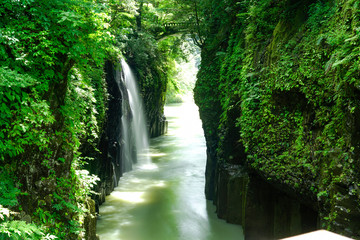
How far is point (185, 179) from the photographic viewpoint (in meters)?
16.6

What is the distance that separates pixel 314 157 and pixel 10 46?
627cm

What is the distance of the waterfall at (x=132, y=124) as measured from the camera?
702 inches

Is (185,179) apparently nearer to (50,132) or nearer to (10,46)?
(50,132)

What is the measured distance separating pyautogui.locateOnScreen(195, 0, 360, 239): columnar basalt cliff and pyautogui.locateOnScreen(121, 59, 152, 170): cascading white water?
28.2ft

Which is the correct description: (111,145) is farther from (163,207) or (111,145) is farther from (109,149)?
(163,207)

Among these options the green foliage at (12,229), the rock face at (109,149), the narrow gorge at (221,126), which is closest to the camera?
the green foliage at (12,229)

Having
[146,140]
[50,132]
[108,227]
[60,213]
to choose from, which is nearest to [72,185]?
[60,213]

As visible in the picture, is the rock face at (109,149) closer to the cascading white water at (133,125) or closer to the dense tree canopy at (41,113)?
the cascading white water at (133,125)

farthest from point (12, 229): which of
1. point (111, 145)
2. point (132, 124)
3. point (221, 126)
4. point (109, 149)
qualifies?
point (132, 124)

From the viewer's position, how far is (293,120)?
6.87m

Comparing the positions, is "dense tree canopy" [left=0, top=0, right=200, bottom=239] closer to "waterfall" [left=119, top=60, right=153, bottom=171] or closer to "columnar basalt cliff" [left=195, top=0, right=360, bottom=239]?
"columnar basalt cliff" [left=195, top=0, right=360, bottom=239]

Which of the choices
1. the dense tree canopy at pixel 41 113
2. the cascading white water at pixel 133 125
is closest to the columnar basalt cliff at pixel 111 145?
the cascading white water at pixel 133 125

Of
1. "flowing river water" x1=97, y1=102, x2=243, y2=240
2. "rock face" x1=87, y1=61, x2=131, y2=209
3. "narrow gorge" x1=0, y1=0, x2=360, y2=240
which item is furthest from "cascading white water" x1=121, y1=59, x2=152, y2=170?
"narrow gorge" x1=0, y1=0, x2=360, y2=240

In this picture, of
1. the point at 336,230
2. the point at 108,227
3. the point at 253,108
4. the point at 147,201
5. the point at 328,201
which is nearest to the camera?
the point at 336,230
